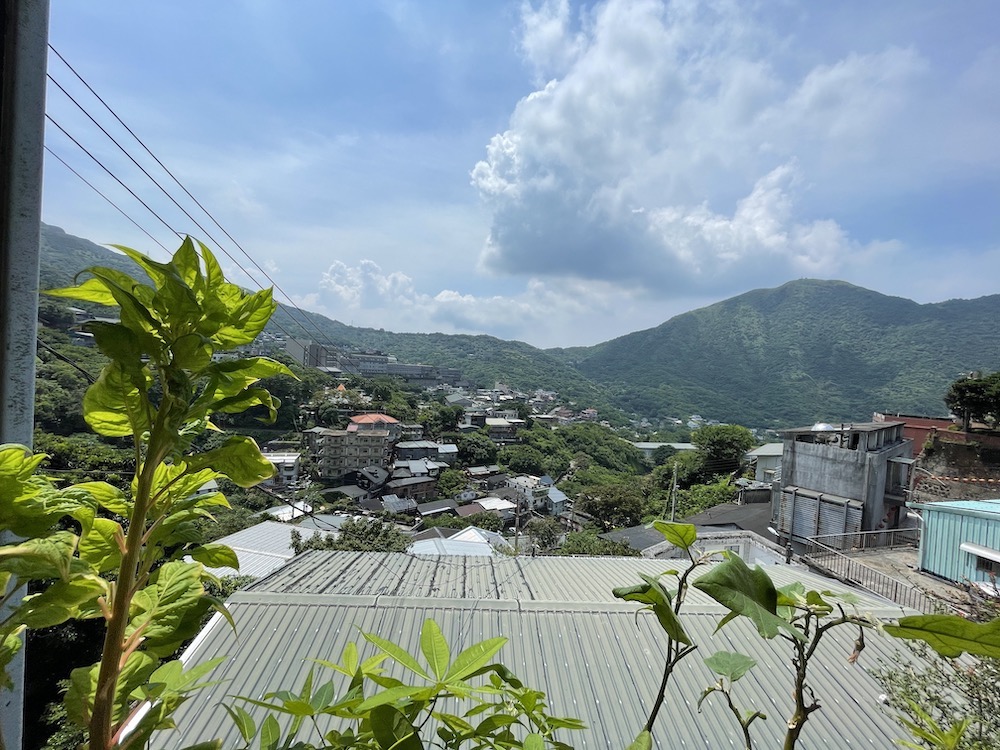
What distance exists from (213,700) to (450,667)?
317cm

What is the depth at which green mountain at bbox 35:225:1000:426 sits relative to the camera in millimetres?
68562

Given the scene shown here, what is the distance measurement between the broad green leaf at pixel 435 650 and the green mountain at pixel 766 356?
59188 millimetres

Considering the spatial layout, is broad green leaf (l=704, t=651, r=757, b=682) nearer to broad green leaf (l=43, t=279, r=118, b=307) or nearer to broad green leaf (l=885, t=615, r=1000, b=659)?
broad green leaf (l=885, t=615, r=1000, b=659)

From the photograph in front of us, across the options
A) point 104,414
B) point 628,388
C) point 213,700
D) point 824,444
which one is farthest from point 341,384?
point 628,388

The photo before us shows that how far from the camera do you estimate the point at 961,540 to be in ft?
17.8

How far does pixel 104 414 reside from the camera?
52cm

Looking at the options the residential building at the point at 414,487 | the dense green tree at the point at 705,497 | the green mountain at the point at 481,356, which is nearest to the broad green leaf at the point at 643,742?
the dense green tree at the point at 705,497

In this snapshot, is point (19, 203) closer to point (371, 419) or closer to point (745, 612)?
point (745, 612)

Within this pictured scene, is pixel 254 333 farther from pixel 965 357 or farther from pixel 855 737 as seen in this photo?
pixel 965 357

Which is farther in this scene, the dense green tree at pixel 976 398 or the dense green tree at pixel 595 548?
the dense green tree at pixel 976 398

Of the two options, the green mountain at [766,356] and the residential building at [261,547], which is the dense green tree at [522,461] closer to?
the residential building at [261,547]

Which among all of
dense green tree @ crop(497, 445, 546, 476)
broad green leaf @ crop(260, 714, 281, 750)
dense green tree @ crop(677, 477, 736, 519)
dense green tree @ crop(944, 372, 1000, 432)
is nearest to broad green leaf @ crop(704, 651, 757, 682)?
broad green leaf @ crop(260, 714, 281, 750)

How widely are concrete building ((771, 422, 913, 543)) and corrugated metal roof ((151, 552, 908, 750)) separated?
5903 mm

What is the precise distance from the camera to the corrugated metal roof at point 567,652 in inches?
107
